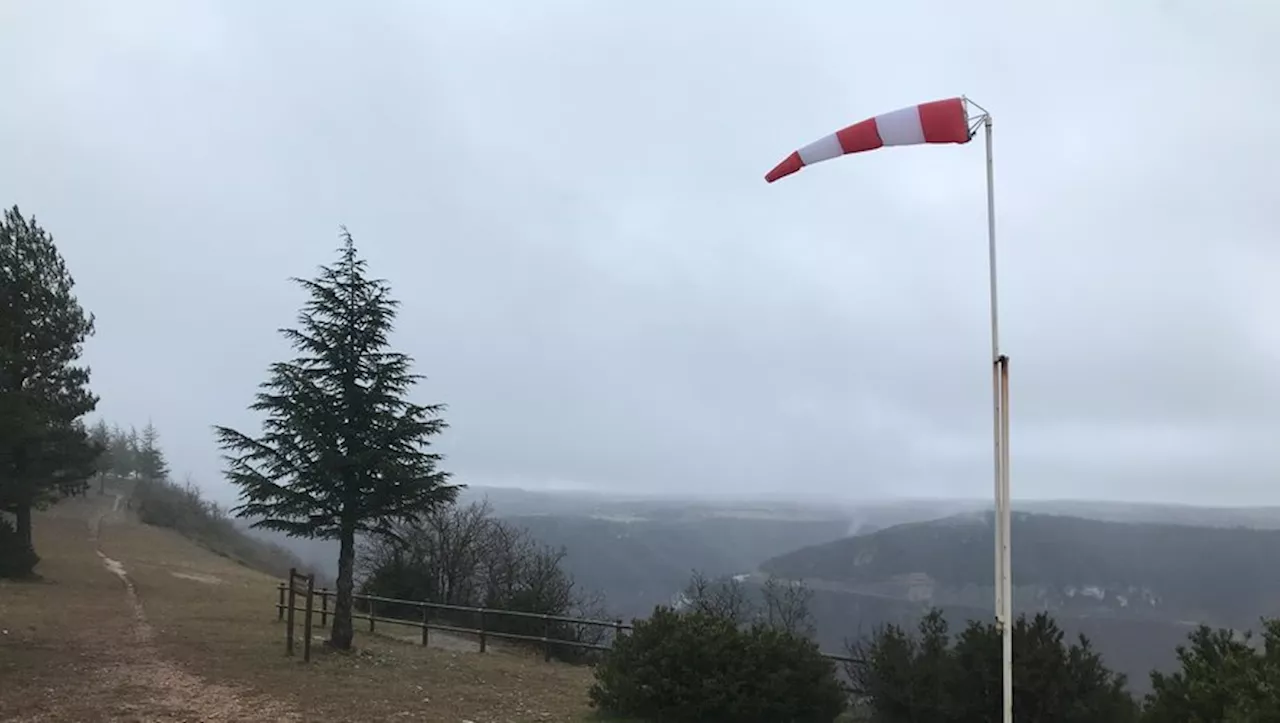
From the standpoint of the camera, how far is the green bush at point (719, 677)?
952 cm

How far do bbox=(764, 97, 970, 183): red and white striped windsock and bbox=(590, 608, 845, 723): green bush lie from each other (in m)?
5.80

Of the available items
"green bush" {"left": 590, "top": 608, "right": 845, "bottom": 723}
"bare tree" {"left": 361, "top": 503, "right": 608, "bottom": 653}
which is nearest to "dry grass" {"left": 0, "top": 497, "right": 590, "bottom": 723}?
"green bush" {"left": 590, "top": 608, "right": 845, "bottom": 723}

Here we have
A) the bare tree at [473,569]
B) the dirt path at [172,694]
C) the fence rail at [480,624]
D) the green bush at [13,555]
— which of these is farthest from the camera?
the green bush at [13,555]

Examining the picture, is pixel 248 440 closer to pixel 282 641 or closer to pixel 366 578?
pixel 282 641

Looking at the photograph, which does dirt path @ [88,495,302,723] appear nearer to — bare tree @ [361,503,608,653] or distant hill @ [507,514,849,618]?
bare tree @ [361,503,608,653]

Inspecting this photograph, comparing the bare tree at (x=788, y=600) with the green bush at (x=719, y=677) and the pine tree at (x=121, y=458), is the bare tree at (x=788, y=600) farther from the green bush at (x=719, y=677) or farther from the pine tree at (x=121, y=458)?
the pine tree at (x=121, y=458)

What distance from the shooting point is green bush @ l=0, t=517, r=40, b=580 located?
27547 mm

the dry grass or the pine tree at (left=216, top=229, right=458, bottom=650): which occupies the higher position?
the pine tree at (left=216, top=229, right=458, bottom=650)

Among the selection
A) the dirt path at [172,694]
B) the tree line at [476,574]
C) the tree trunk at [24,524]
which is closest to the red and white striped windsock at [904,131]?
the tree line at [476,574]

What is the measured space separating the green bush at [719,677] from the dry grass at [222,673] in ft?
3.57

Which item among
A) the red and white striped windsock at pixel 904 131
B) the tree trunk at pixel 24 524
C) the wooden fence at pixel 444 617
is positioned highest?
the red and white striped windsock at pixel 904 131

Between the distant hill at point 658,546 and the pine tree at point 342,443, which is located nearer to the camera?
the pine tree at point 342,443

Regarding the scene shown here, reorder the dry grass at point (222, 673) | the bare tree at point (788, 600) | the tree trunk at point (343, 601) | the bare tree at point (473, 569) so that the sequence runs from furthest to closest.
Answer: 1. the bare tree at point (473, 569)
2. the bare tree at point (788, 600)
3. the tree trunk at point (343, 601)
4. the dry grass at point (222, 673)

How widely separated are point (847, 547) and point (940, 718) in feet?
66.5
